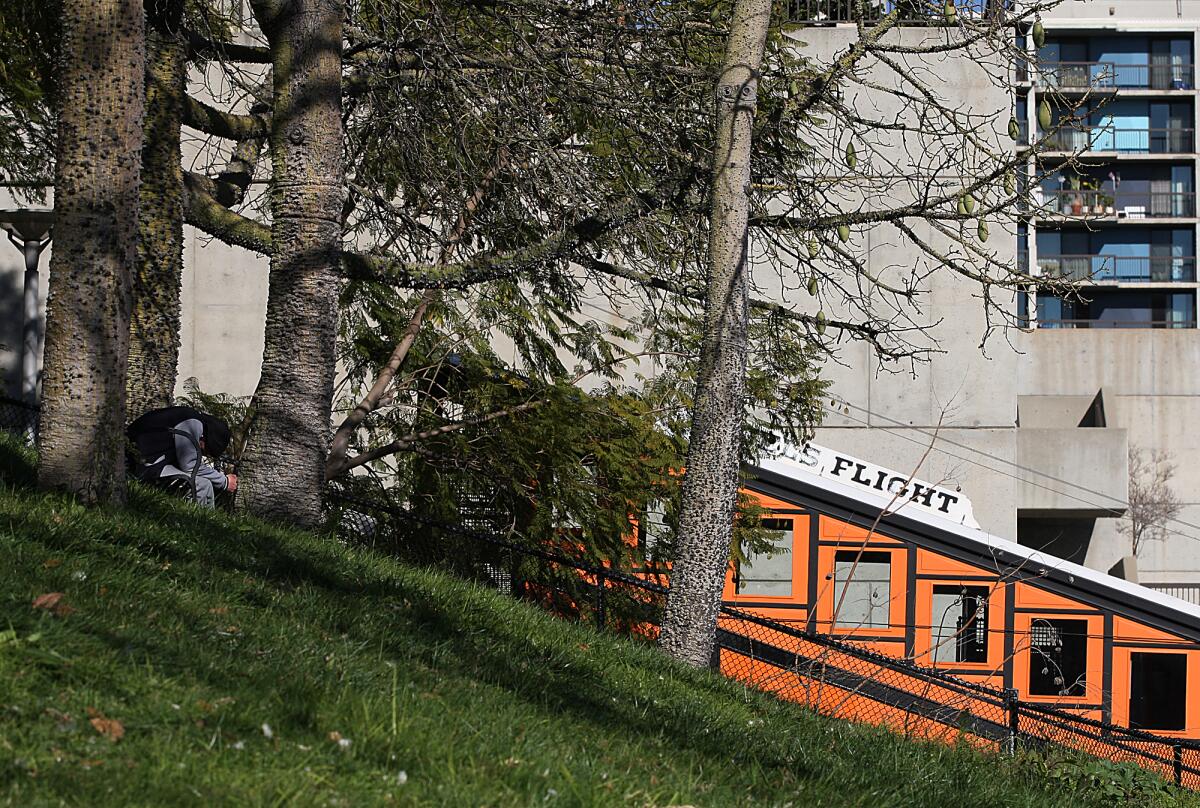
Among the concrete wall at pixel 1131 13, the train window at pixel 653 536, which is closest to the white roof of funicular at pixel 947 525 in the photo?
the train window at pixel 653 536

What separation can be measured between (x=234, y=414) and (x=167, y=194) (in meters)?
4.50

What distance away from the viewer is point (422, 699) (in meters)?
4.96

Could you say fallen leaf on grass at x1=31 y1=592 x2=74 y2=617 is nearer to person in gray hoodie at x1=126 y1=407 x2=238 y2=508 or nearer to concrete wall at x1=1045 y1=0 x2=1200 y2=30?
person in gray hoodie at x1=126 y1=407 x2=238 y2=508

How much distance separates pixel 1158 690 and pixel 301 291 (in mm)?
17332

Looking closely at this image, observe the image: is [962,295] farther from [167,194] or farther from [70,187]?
[70,187]

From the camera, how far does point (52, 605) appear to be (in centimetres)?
503

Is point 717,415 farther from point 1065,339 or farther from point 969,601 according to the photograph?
point 1065,339

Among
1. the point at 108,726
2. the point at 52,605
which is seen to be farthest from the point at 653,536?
the point at 108,726

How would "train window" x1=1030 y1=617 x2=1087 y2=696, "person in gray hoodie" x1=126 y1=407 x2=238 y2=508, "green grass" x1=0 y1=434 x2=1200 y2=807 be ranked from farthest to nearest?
"train window" x1=1030 y1=617 x2=1087 y2=696
"person in gray hoodie" x1=126 y1=407 x2=238 y2=508
"green grass" x1=0 y1=434 x2=1200 y2=807

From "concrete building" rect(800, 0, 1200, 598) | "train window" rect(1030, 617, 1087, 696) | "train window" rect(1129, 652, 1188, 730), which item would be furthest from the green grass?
"train window" rect(1129, 652, 1188, 730)

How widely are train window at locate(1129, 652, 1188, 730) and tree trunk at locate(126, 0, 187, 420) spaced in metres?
16.5

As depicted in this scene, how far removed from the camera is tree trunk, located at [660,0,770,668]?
9344 mm

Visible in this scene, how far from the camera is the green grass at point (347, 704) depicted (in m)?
4.01

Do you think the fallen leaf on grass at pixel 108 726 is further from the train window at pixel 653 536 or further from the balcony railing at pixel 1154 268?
the balcony railing at pixel 1154 268
